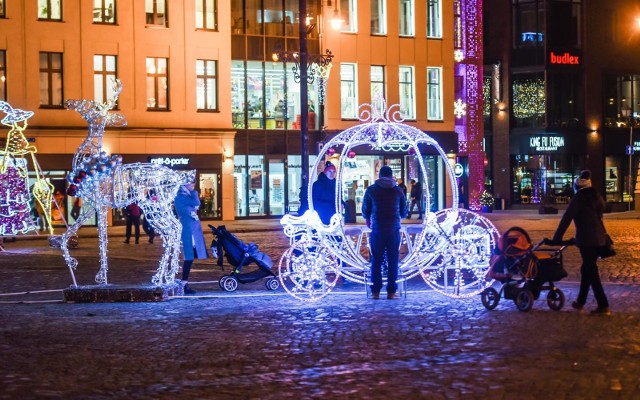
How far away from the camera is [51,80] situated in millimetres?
43938

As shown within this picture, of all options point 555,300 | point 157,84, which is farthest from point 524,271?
point 157,84

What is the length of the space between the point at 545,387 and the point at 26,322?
7.40m

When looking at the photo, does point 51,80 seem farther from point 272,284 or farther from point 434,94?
point 272,284

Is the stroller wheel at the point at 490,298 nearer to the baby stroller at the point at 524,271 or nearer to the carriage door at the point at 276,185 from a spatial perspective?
the baby stroller at the point at 524,271

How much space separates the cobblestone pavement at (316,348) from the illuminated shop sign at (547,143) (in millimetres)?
42808

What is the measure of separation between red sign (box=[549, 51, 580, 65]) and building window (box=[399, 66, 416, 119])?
11.2 meters

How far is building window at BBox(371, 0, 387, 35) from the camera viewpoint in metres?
51.1

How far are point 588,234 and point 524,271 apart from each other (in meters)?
0.96

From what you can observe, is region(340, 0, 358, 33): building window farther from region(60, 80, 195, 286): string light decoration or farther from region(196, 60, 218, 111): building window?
region(60, 80, 195, 286): string light decoration

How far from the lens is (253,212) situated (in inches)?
1919

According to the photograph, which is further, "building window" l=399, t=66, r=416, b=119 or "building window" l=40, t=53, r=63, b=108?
"building window" l=399, t=66, r=416, b=119

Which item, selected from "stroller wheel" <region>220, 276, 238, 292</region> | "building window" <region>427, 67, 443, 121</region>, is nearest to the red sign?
"building window" <region>427, 67, 443, 121</region>

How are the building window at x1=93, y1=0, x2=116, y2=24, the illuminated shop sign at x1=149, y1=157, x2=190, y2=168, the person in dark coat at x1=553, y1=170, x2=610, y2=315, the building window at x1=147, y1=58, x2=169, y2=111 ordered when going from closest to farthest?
the person in dark coat at x1=553, y1=170, x2=610, y2=315 → the building window at x1=93, y1=0, x2=116, y2=24 → the illuminated shop sign at x1=149, y1=157, x2=190, y2=168 → the building window at x1=147, y1=58, x2=169, y2=111

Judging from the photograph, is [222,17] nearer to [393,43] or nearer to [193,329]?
[393,43]
